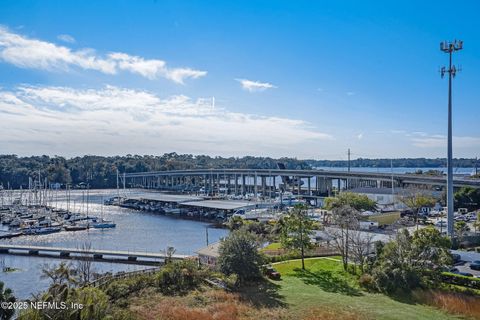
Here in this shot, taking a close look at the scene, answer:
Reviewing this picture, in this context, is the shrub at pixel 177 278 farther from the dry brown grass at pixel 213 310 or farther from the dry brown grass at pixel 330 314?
the dry brown grass at pixel 330 314

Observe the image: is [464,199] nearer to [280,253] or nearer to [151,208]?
[280,253]

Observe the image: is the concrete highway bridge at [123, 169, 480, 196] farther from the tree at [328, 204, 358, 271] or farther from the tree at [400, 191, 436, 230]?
the tree at [328, 204, 358, 271]

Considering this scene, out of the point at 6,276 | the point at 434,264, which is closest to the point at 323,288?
the point at 434,264

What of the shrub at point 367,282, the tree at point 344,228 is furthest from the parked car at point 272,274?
the shrub at point 367,282

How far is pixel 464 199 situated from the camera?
70875mm

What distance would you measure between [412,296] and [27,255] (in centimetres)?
4825

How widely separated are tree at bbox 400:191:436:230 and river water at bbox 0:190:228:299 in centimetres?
3376

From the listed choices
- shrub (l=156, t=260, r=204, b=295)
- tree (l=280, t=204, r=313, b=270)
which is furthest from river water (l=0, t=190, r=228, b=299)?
tree (l=280, t=204, r=313, b=270)

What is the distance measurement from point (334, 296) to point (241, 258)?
7146 mm

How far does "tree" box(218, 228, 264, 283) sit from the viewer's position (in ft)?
90.7

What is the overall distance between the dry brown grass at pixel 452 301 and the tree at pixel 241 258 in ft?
37.7

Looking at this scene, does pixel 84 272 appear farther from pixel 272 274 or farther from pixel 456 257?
pixel 456 257

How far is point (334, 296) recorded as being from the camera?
25406 mm

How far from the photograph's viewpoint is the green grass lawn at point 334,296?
22.2 metres
